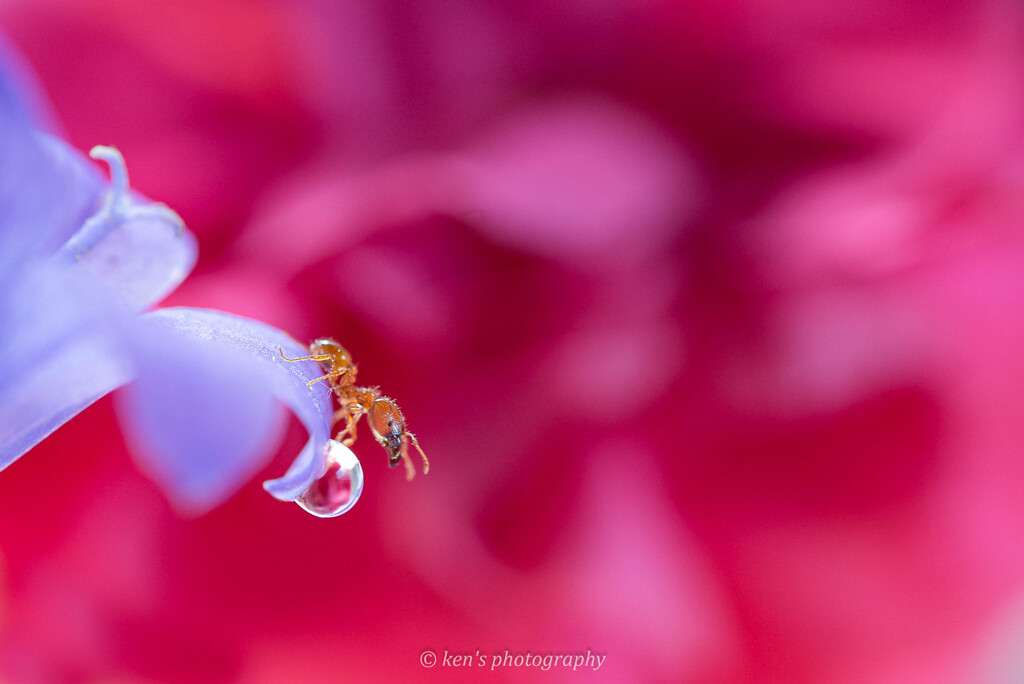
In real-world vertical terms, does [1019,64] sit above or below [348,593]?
above

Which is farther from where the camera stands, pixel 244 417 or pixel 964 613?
pixel 964 613

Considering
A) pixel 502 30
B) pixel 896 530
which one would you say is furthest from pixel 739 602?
pixel 502 30

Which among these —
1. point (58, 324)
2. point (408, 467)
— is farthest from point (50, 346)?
point (408, 467)

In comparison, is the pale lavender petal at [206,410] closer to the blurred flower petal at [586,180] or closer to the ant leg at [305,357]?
the ant leg at [305,357]

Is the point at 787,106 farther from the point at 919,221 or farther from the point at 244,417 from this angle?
the point at 244,417

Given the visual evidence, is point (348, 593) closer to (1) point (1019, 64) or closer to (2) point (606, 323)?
(2) point (606, 323)

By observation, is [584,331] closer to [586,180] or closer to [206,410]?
[586,180]
